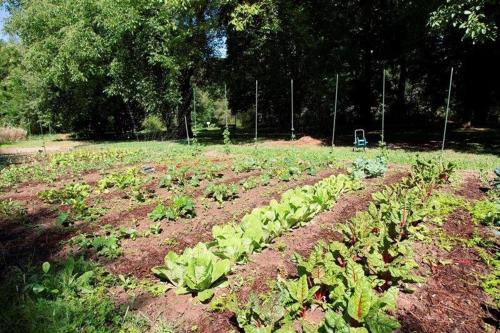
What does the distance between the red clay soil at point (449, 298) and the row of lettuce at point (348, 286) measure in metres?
0.16

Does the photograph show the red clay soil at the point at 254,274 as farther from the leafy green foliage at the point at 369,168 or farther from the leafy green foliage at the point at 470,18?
the leafy green foliage at the point at 470,18

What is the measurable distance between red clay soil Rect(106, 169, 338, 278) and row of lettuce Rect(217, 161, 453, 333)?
1.28 meters

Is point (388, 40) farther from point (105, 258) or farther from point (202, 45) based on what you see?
point (105, 258)

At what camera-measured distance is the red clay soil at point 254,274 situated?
119 inches

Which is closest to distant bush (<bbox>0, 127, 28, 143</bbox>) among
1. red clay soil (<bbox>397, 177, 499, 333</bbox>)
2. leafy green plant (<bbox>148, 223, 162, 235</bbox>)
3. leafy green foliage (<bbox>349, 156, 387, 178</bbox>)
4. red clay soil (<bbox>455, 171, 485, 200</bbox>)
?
leafy green plant (<bbox>148, 223, 162, 235</bbox>)

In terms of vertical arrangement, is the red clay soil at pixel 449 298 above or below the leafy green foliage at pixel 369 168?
below

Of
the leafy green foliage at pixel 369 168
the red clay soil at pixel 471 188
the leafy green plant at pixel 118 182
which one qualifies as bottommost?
the red clay soil at pixel 471 188

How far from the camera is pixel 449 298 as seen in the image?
3.28 meters

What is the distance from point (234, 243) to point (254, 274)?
1.19 feet

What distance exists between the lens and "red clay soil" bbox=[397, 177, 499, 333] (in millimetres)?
2938

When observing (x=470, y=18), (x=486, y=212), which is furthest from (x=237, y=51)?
(x=486, y=212)

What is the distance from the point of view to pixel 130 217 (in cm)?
558

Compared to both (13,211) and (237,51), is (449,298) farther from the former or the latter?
(237,51)

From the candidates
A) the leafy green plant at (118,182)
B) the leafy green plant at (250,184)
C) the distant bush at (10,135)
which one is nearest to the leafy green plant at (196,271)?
the leafy green plant at (250,184)
